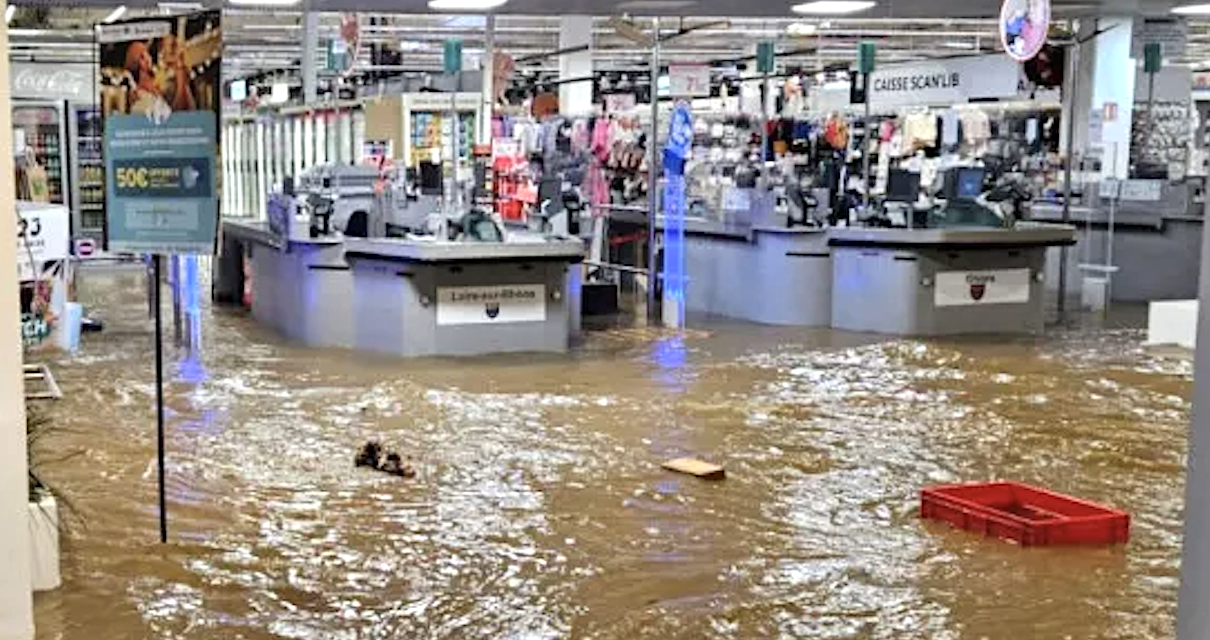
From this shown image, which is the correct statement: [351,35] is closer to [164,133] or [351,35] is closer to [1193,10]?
A: [1193,10]

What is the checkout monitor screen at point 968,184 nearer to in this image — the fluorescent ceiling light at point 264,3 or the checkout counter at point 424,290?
the checkout counter at point 424,290

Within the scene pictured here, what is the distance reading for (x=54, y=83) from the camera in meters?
18.1

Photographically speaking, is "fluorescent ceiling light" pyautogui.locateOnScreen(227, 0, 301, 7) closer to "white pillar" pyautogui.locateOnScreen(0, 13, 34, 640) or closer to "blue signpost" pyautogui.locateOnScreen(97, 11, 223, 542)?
"blue signpost" pyautogui.locateOnScreen(97, 11, 223, 542)

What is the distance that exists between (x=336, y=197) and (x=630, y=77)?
1124 cm

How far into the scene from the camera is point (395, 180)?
37.3 feet

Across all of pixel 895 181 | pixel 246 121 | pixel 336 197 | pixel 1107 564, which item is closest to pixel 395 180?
pixel 336 197

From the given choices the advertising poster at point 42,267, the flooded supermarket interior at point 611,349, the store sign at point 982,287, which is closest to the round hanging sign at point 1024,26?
the flooded supermarket interior at point 611,349

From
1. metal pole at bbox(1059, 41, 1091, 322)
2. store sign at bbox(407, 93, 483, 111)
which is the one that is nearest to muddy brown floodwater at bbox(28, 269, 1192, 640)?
metal pole at bbox(1059, 41, 1091, 322)

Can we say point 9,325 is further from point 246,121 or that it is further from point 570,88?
point 246,121

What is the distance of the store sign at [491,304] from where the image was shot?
10078 mm

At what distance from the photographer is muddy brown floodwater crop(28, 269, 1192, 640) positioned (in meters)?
4.71

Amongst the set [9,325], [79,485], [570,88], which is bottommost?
[79,485]

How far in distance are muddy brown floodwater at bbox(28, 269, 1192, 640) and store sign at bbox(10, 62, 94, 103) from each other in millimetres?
8897

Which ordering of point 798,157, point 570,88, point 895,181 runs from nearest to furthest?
point 895,181, point 798,157, point 570,88
